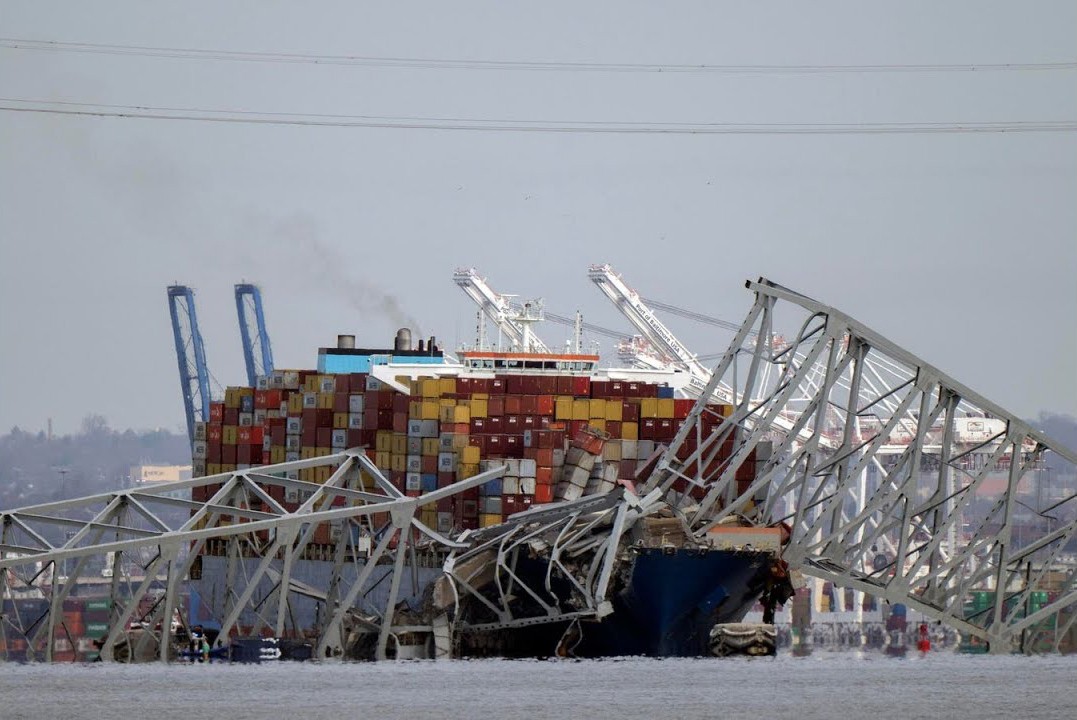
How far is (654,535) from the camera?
77.2 m

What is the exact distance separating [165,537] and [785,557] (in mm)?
23033

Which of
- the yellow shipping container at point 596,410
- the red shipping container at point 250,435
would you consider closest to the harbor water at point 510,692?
the yellow shipping container at point 596,410

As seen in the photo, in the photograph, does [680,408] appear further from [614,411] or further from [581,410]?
[581,410]

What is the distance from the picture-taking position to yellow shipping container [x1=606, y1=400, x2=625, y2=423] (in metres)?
96.0

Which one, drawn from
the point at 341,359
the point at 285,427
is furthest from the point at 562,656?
the point at 341,359

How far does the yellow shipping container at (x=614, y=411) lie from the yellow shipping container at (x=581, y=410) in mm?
872

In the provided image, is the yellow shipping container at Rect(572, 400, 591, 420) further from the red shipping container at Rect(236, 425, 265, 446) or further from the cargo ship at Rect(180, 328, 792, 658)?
the red shipping container at Rect(236, 425, 265, 446)

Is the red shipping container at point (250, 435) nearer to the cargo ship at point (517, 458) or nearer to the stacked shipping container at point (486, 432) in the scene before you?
the cargo ship at point (517, 458)

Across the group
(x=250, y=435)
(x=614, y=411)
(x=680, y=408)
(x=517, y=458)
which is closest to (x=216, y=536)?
(x=517, y=458)

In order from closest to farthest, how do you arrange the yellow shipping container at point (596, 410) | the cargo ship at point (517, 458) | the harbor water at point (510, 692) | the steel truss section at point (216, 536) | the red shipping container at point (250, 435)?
the harbor water at point (510, 692) < the steel truss section at point (216, 536) < the cargo ship at point (517, 458) < the yellow shipping container at point (596, 410) < the red shipping container at point (250, 435)

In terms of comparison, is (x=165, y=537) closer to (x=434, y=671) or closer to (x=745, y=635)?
(x=434, y=671)

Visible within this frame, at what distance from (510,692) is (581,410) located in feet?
91.4

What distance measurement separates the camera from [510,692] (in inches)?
2746

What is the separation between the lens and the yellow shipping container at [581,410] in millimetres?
95938
